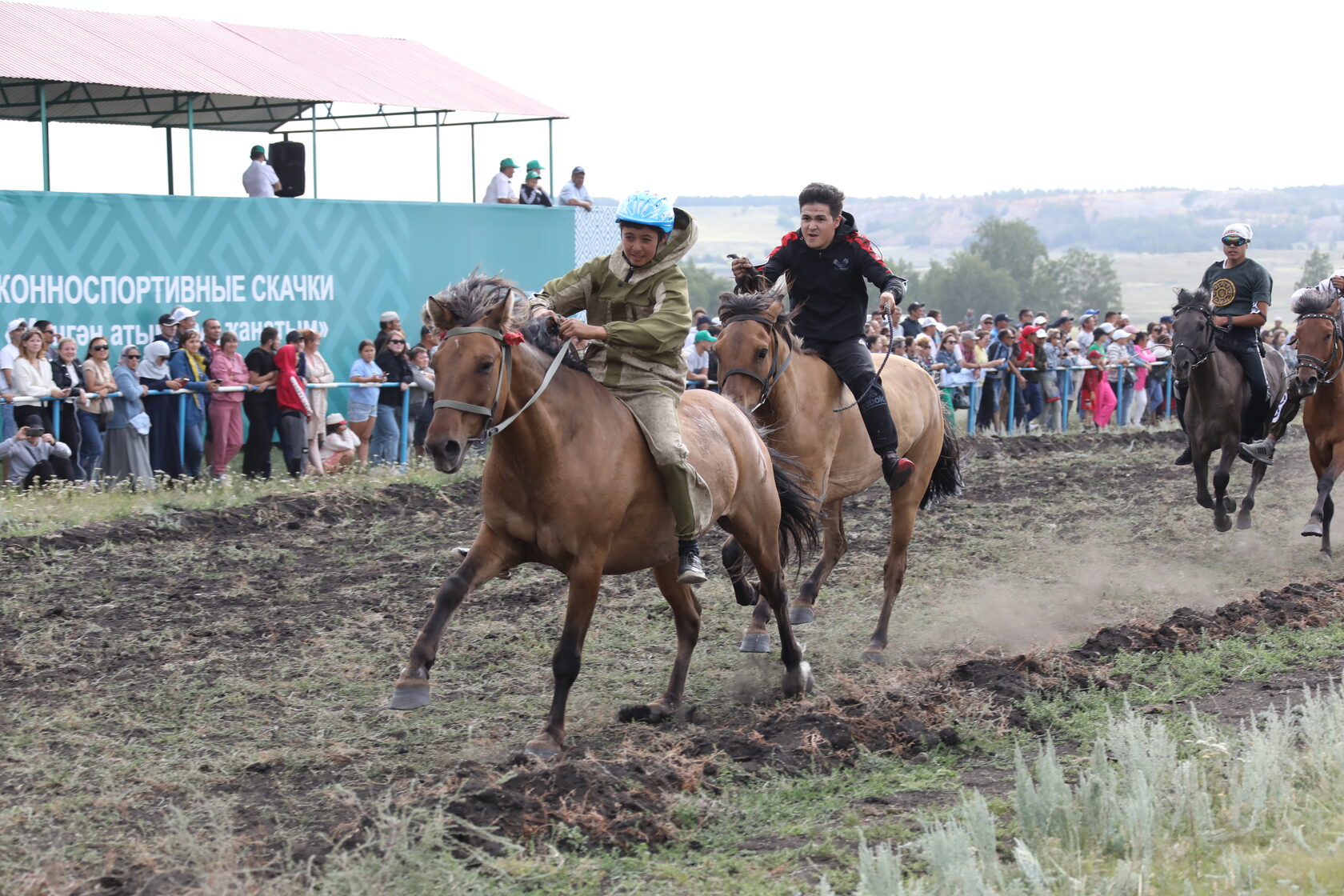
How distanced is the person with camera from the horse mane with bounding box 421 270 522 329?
8.79 meters

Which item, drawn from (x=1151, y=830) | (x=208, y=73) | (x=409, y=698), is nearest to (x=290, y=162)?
(x=208, y=73)

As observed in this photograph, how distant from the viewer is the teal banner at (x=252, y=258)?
53.1ft

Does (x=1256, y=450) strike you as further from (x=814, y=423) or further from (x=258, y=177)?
(x=258, y=177)

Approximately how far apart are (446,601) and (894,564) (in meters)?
4.23

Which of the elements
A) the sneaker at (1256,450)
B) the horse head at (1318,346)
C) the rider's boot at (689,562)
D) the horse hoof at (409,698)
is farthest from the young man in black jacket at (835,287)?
the horse head at (1318,346)

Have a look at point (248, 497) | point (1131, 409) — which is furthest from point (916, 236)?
point (248, 497)

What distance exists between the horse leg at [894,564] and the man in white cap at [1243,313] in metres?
4.08

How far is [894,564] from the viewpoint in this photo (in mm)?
9711

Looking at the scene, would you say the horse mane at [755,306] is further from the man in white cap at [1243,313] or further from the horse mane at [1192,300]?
the man in white cap at [1243,313]

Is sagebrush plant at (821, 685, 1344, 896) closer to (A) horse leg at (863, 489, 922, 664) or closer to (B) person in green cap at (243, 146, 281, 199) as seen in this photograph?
(A) horse leg at (863, 489, 922, 664)

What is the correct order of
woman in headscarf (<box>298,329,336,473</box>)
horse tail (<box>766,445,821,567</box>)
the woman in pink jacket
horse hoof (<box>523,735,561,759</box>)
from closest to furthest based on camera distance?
horse hoof (<box>523,735,561,759</box>)
horse tail (<box>766,445,821,567</box>)
the woman in pink jacket
woman in headscarf (<box>298,329,336,473</box>)

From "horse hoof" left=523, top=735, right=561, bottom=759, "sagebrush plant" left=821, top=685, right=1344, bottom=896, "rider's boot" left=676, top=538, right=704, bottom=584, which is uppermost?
"rider's boot" left=676, top=538, right=704, bottom=584

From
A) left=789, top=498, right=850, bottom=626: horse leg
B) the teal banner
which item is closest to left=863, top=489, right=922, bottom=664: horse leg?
left=789, top=498, right=850, bottom=626: horse leg

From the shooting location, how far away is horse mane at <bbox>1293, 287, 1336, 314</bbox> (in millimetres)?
13367
